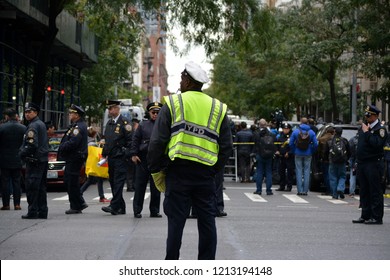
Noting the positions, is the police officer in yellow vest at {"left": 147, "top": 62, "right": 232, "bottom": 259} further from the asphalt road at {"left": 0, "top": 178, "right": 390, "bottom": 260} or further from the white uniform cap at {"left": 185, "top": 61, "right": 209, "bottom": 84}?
the asphalt road at {"left": 0, "top": 178, "right": 390, "bottom": 260}

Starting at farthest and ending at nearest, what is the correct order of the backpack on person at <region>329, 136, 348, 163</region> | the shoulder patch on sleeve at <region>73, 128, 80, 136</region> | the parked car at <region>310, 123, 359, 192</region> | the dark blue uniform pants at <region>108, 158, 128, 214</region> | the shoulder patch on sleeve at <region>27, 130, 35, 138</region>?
1. the parked car at <region>310, 123, 359, 192</region>
2. the backpack on person at <region>329, 136, 348, 163</region>
3. the shoulder patch on sleeve at <region>73, 128, 80, 136</region>
4. the dark blue uniform pants at <region>108, 158, 128, 214</region>
5. the shoulder patch on sleeve at <region>27, 130, 35, 138</region>

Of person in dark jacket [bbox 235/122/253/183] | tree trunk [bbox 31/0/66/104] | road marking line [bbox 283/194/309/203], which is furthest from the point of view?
person in dark jacket [bbox 235/122/253/183]

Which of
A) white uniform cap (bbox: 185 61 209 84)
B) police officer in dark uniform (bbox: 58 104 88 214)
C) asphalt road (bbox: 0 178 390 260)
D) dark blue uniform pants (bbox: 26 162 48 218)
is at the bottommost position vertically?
asphalt road (bbox: 0 178 390 260)

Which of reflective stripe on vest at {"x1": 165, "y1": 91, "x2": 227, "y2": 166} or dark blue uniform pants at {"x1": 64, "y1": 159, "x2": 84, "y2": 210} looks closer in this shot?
reflective stripe on vest at {"x1": 165, "y1": 91, "x2": 227, "y2": 166}

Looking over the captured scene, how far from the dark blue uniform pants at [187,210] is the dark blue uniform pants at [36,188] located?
7538 millimetres

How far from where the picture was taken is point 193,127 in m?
8.13

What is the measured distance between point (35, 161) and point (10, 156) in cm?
239

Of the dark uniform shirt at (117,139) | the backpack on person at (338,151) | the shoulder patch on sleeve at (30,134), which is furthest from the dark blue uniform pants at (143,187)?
the backpack on person at (338,151)

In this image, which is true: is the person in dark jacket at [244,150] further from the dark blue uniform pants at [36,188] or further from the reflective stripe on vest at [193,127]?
the reflective stripe on vest at [193,127]

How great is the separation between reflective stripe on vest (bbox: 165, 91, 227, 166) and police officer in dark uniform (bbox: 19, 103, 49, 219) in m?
7.52

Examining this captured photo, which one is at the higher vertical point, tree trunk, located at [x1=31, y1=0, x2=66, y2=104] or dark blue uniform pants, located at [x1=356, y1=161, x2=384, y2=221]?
tree trunk, located at [x1=31, y1=0, x2=66, y2=104]

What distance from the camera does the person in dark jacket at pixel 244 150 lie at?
101 ft

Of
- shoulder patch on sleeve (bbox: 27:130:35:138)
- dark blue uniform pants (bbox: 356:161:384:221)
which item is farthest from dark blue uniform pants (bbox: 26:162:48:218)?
dark blue uniform pants (bbox: 356:161:384:221)

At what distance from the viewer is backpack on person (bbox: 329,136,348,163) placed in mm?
22328
